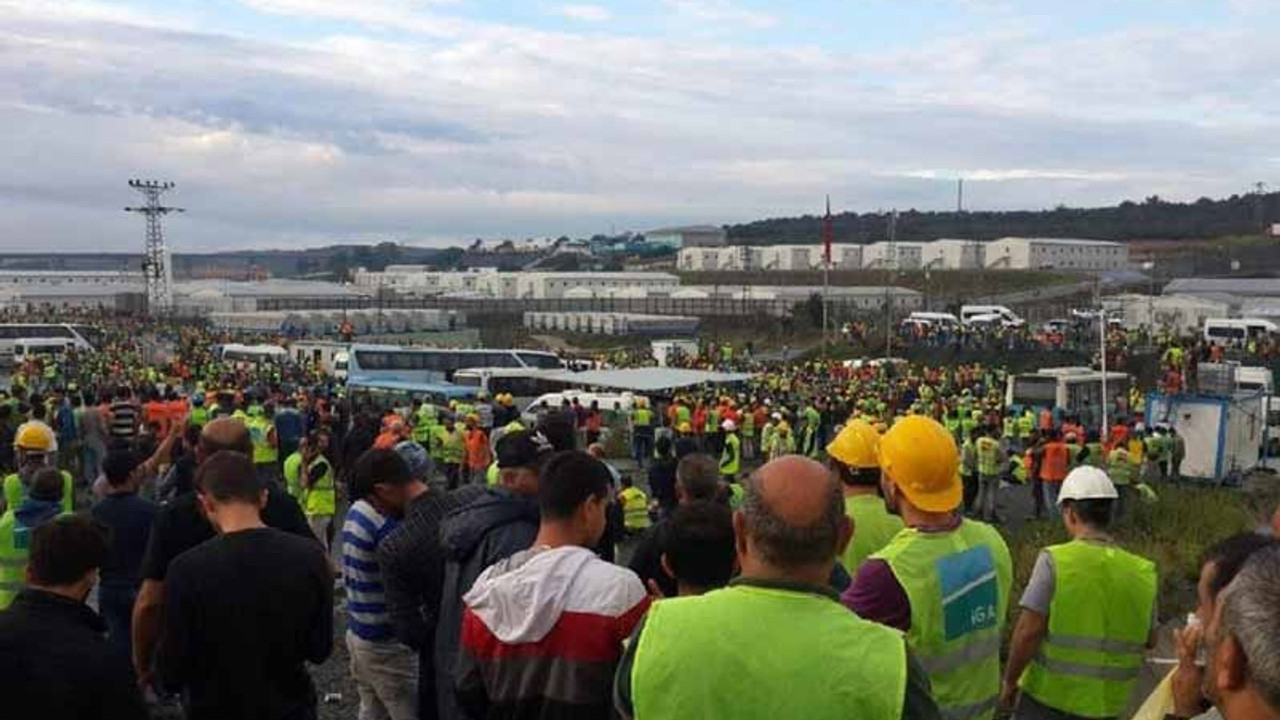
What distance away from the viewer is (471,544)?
13.5ft

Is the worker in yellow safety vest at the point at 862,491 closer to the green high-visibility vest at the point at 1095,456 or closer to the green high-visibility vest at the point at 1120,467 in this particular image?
the green high-visibility vest at the point at 1120,467

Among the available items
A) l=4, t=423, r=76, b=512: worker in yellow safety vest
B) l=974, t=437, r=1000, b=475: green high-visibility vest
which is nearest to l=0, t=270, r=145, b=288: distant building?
l=974, t=437, r=1000, b=475: green high-visibility vest

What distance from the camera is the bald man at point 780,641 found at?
244cm

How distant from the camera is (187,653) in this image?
3957 mm

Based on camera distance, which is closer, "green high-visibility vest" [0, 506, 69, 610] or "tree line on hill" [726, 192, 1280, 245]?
"green high-visibility vest" [0, 506, 69, 610]

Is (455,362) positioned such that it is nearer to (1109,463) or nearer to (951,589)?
(1109,463)

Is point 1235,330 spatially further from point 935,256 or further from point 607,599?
point 935,256

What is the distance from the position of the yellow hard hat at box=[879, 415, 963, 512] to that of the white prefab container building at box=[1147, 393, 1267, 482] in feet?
62.3

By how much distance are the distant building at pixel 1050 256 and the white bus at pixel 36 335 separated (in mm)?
88982

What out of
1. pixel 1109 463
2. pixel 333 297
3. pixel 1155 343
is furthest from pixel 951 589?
pixel 333 297

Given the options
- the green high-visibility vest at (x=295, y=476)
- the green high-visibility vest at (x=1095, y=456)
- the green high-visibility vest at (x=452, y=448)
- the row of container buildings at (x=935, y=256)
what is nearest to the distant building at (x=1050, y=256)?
the row of container buildings at (x=935, y=256)

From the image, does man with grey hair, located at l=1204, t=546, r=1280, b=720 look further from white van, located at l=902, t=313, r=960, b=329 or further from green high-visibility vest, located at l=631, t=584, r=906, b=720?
white van, located at l=902, t=313, r=960, b=329

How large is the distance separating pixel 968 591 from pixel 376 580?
8.83 feet

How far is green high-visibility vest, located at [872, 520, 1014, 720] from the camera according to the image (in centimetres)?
354
